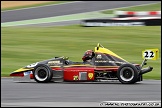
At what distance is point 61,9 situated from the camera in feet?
107

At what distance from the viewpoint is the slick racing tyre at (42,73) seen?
13.0 m

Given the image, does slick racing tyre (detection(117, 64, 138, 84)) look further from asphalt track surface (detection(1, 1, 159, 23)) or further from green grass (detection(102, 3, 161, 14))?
green grass (detection(102, 3, 161, 14))

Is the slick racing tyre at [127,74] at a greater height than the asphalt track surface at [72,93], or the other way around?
the slick racing tyre at [127,74]

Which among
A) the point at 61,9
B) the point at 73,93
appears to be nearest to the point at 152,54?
the point at 73,93

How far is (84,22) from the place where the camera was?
26547 millimetres

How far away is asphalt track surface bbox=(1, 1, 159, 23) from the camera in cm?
3086

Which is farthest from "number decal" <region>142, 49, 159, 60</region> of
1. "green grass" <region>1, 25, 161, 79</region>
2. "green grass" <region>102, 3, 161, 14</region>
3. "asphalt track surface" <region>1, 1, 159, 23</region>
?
"green grass" <region>102, 3, 161, 14</region>

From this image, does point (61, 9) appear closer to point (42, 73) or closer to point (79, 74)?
point (42, 73)

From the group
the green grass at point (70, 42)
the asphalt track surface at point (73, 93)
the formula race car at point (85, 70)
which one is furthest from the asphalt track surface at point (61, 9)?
the asphalt track surface at point (73, 93)

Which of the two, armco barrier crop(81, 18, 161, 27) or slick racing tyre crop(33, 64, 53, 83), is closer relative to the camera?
slick racing tyre crop(33, 64, 53, 83)

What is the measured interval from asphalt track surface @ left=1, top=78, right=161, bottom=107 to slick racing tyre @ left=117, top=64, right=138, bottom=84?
175mm

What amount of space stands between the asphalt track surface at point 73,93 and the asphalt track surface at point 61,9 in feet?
58.1

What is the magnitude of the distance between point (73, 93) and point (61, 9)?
2213 centimetres

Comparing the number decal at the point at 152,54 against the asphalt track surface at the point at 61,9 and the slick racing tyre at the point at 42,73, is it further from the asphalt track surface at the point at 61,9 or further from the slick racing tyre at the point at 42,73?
the asphalt track surface at the point at 61,9
